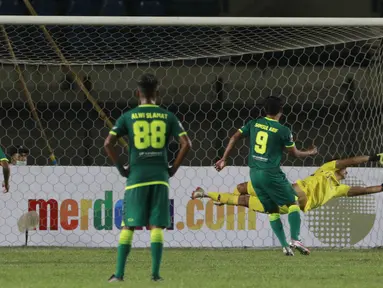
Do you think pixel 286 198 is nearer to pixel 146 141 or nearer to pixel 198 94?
pixel 146 141

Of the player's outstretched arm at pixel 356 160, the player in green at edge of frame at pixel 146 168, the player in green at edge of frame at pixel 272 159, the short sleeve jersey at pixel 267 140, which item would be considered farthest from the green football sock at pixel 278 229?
the player in green at edge of frame at pixel 146 168

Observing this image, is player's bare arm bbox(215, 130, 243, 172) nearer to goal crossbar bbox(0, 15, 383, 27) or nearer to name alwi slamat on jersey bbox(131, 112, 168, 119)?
goal crossbar bbox(0, 15, 383, 27)

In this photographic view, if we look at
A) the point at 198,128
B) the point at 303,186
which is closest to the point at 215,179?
the point at 303,186

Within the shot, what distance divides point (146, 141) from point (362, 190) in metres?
5.91

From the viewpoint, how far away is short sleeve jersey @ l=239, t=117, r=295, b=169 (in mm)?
10703

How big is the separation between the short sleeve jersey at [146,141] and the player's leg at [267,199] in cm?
372

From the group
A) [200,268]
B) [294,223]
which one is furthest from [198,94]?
[200,268]

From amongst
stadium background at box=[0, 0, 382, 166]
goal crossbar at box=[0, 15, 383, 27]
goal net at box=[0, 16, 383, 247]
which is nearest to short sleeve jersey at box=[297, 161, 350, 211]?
goal net at box=[0, 16, 383, 247]

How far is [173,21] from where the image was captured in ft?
35.6

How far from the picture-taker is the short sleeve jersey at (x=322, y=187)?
12.3 metres

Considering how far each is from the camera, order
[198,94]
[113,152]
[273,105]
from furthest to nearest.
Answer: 1. [198,94]
2. [273,105]
3. [113,152]

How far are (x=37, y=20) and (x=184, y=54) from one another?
3849 millimetres

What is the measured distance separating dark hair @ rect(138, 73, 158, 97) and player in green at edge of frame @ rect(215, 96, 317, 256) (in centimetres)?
352

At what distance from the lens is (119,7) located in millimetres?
18281
